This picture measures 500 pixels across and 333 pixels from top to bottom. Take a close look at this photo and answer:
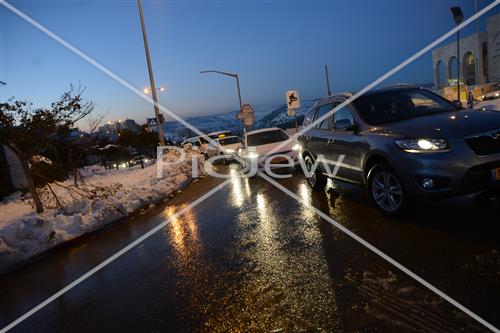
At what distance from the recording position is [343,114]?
6.94m

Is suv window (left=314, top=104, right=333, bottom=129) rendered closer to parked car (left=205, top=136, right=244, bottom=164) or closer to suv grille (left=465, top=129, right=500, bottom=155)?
suv grille (left=465, top=129, right=500, bottom=155)

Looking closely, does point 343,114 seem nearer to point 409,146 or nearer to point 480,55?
point 409,146

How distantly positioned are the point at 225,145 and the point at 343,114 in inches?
639

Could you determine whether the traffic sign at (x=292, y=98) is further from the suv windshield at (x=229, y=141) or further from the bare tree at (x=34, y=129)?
the bare tree at (x=34, y=129)

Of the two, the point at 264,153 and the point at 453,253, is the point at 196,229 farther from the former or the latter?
the point at 264,153

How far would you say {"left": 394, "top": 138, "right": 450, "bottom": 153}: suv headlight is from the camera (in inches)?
191

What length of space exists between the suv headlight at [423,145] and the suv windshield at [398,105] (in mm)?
924

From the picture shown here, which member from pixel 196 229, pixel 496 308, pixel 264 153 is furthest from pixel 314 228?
pixel 264 153

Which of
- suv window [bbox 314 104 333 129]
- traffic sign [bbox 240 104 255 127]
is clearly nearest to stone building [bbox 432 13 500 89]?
traffic sign [bbox 240 104 255 127]

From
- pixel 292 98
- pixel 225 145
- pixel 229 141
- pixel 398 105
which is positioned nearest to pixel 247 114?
pixel 229 141

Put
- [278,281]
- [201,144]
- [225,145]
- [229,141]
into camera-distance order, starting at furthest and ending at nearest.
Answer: [201,144] → [229,141] → [225,145] → [278,281]

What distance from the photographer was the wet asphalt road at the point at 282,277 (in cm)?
328

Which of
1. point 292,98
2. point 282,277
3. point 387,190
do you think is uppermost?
point 292,98

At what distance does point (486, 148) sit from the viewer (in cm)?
470
